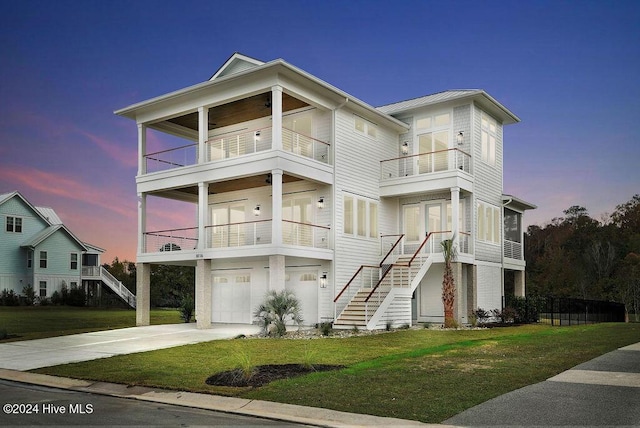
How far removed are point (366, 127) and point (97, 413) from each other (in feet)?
66.1

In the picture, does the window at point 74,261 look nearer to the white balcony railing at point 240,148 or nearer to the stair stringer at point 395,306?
the white balcony railing at point 240,148

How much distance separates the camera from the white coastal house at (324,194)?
23.4 metres

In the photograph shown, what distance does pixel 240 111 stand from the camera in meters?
26.1

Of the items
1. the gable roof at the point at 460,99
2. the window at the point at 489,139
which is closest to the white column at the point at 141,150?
the gable roof at the point at 460,99

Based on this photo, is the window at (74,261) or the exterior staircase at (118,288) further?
the window at (74,261)

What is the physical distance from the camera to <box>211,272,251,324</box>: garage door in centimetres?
2689

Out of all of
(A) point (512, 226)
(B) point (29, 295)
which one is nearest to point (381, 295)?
(A) point (512, 226)

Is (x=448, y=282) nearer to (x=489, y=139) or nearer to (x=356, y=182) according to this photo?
(x=356, y=182)

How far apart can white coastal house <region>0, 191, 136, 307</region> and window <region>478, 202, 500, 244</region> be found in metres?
32.3

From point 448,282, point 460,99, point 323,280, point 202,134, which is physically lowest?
point 448,282

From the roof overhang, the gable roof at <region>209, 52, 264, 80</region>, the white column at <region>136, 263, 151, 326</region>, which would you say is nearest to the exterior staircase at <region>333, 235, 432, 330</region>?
the roof overhang

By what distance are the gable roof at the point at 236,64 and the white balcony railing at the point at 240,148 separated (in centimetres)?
267

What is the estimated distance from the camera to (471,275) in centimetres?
2688

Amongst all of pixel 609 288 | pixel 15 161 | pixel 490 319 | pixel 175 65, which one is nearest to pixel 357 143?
pixel 490 319
